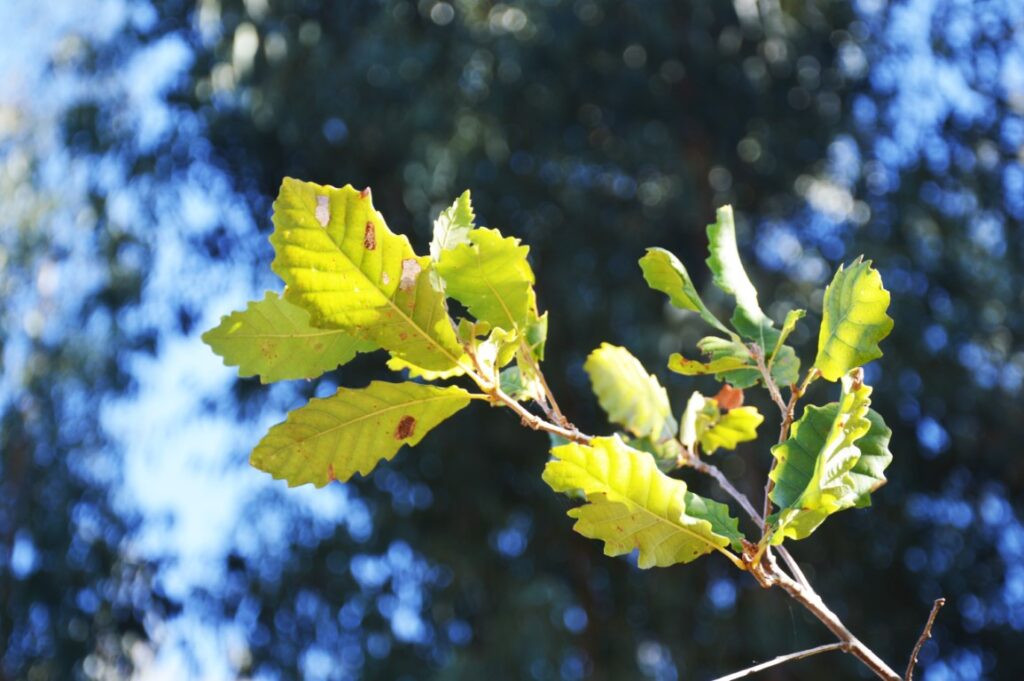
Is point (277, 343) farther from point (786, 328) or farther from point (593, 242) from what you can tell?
point (593, 242)

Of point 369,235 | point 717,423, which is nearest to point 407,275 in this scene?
point 369,235

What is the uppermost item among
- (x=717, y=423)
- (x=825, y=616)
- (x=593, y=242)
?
(x=825, y=616)

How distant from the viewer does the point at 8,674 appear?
3.93m

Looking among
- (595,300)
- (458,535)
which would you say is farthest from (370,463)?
(458,535)

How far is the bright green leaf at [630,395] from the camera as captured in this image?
58 centimetres

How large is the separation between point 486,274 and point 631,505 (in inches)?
4.4

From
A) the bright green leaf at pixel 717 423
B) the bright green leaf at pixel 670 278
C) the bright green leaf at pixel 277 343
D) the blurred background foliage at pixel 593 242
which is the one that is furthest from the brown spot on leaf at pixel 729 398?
the blurred background foliage at pixel 593 242

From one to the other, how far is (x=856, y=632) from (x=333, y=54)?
2229mm

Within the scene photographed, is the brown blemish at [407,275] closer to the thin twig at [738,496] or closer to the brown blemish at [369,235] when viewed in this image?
the brown blemish at [369,235]

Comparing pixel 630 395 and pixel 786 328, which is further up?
pixel 786 328

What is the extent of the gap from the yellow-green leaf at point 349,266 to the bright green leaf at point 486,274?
0.09 ft

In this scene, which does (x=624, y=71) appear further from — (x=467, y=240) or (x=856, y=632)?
(x=467, y=240)

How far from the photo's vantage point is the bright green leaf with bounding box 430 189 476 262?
0.47 m

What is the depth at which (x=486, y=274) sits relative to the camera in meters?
0.46
